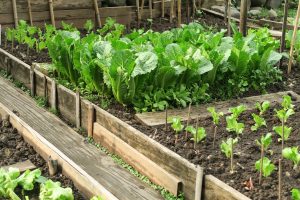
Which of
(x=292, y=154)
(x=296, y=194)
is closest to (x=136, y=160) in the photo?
(x=292, y=154)

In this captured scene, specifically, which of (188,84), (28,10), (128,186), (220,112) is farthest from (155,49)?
(28,10)

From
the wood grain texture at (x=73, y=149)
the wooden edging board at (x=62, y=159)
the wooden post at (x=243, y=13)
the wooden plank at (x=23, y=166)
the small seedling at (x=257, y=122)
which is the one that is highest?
the wooden post at (x=243, y=13)

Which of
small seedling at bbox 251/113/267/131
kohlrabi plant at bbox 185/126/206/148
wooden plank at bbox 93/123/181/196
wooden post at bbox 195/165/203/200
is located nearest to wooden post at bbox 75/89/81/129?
wooden plank at bbox 93/123/181/196

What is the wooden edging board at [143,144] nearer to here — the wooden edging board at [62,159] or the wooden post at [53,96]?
the wooden post at [53,96]

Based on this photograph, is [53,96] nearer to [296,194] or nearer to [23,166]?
[23,166]

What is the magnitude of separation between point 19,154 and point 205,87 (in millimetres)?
1754

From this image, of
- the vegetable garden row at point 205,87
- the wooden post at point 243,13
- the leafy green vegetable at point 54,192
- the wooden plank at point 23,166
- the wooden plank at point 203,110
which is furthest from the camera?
the wooden post at point 243,13

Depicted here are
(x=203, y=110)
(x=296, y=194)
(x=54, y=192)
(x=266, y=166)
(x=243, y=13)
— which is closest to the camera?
(x=296, y=194)

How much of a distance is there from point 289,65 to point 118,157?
250 centimetres

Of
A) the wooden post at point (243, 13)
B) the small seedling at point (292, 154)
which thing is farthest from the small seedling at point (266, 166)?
the wooden post at point (243, 13)

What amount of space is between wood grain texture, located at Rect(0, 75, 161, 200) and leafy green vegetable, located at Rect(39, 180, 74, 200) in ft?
0.78

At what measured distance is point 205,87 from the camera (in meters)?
4.83

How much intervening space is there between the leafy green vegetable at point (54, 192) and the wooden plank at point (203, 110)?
125 centimetres

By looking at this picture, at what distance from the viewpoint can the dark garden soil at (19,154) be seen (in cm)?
Result: 363
